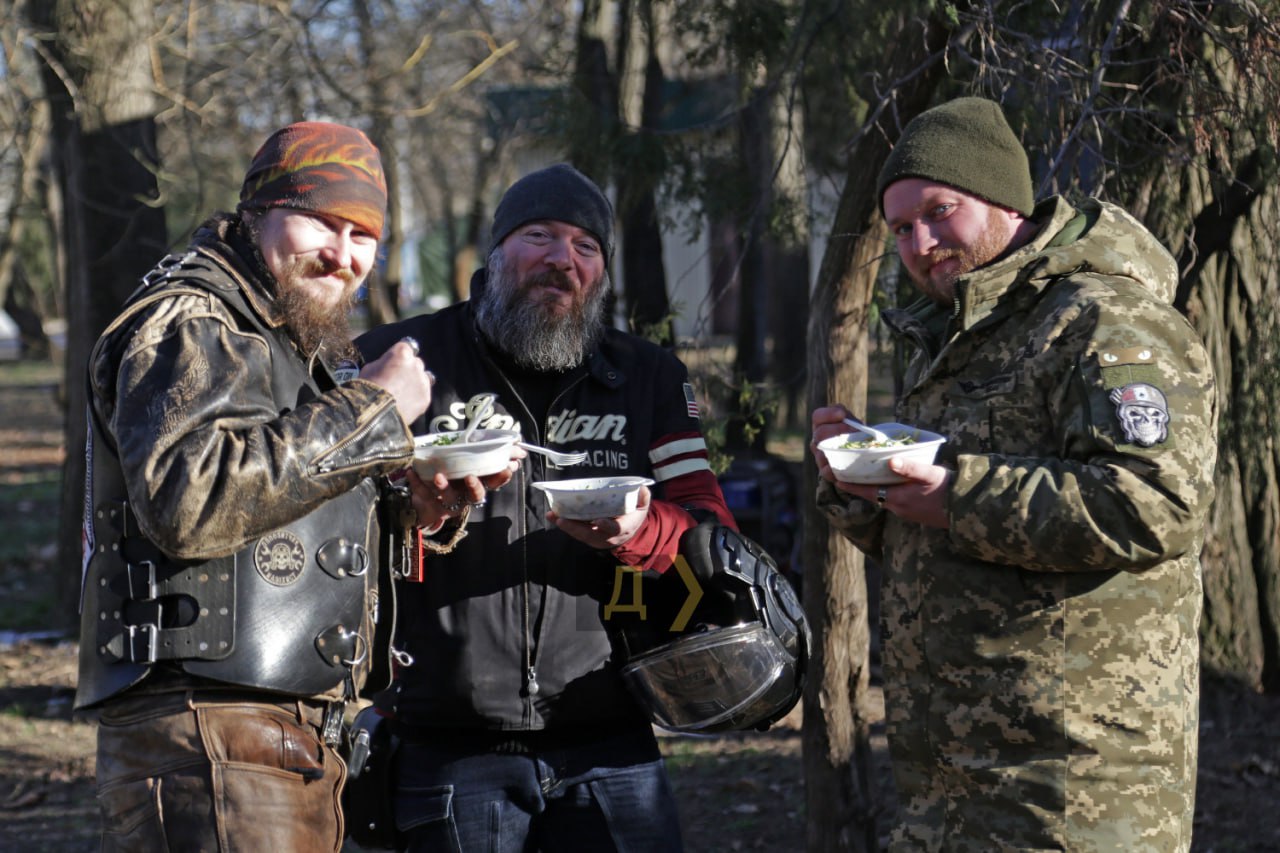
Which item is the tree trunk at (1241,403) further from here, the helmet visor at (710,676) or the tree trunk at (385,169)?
the tree trunk at (385,169)

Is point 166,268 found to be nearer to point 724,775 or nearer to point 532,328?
point 532,328

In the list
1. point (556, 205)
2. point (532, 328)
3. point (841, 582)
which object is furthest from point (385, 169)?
point (532, 328)

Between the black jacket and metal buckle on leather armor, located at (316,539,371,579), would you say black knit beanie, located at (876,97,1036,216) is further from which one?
metal buckle on leather armor, located at (316,539,371,579)

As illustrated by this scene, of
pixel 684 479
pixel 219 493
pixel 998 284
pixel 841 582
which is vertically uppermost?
pixel 998 284

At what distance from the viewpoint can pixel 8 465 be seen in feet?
53.1

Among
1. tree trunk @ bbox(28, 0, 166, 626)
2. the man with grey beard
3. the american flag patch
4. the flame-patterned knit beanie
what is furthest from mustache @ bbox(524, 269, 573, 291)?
tree trunk @ bbox(28, 0, 166, 626)

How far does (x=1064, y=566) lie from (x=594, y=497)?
0.99m

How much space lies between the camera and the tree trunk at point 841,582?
4395mm

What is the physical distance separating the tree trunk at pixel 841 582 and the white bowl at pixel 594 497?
162cm

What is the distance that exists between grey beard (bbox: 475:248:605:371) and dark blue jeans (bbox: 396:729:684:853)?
0.95 m

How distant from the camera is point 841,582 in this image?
4.48 m

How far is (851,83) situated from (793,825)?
3.46 meters

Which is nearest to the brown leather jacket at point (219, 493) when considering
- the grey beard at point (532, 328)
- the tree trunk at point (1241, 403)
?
the grey beard at point (532, 328)

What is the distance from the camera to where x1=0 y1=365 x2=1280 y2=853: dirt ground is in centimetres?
544
